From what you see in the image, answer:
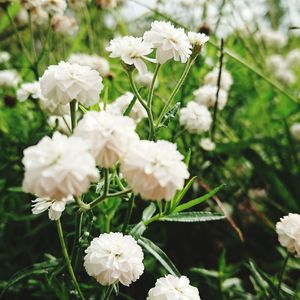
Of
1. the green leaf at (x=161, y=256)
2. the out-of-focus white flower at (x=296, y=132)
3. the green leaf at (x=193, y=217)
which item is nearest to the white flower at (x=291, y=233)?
the green leaf at (x=193, y=217)

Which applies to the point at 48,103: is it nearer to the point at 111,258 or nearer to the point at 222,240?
the point at 111,258

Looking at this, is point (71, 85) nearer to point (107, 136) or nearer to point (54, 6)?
point (107, 136)

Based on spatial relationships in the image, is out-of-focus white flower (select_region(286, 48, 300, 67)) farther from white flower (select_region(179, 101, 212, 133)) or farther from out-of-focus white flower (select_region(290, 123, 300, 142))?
white flower (select_region(179, 101, 212, 133))

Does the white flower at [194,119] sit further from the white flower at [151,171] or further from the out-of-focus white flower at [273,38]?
the out-of-focus white flower at [273,38]

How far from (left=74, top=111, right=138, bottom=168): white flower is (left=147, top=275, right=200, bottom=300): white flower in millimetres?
330

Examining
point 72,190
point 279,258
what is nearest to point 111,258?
point 72,190

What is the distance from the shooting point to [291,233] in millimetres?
1041

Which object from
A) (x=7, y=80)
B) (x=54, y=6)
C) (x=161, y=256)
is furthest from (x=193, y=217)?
(x=7, y=80)

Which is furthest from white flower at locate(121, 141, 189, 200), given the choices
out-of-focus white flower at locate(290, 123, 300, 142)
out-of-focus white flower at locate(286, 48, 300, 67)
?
out-of-focus white flower at locate(286, 48, 300, 67)

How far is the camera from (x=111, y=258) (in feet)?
2.79

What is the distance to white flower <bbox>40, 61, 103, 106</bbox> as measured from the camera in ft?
2.72

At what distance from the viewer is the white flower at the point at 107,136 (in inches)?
26.6

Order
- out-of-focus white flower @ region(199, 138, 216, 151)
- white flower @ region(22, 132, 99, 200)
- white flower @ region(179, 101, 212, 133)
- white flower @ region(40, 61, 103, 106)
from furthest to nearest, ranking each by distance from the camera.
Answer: out-of-focus white flower @ region(199, 138, 216, 151), white flower @ region(179, 101, 212, 133), white flower @ region(40, 61, 103, 106), white flower @ region(22, 132, 99, 200)

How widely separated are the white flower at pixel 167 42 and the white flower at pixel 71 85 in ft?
0.51
